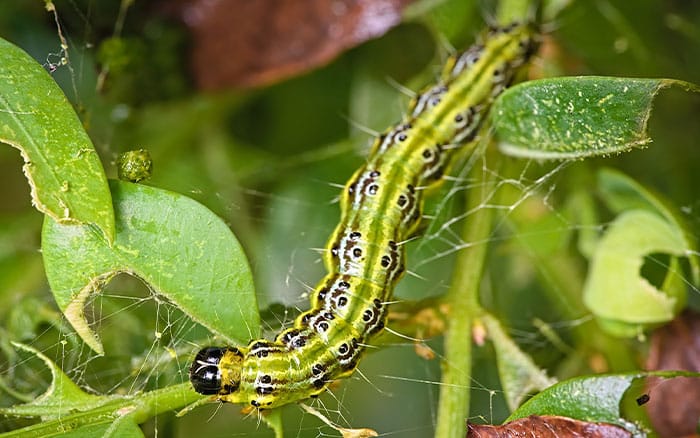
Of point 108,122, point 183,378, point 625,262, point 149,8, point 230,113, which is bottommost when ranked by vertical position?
point 183,378

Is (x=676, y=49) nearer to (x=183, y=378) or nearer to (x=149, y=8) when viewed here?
(x=149, y=8)

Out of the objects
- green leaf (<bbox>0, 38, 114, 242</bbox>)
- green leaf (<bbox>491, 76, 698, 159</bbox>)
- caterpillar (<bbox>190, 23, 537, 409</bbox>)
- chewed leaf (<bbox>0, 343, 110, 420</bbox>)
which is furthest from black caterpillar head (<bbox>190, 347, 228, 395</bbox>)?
green leaf (<bbox>491, 76, 698, 159</bbox>)

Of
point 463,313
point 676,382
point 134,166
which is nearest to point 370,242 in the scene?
point 463,313

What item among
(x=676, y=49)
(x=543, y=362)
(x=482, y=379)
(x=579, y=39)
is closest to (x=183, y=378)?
(x=482, y=379)

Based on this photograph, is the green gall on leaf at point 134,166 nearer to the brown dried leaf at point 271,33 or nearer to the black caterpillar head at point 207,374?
the black caterpillar head at point 207,374

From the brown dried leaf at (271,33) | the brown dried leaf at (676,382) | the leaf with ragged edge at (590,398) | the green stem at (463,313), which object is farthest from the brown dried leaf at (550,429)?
the brown dried leaf at (271,33)

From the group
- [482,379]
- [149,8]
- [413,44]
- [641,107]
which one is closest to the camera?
[641,107]

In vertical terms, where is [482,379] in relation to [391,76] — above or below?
below
